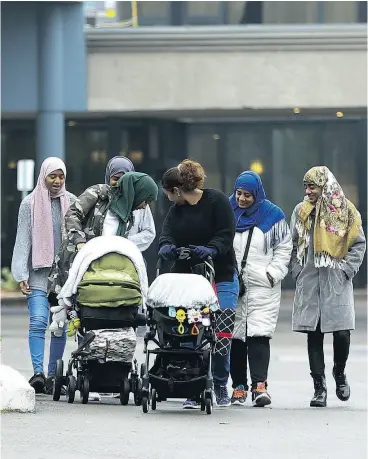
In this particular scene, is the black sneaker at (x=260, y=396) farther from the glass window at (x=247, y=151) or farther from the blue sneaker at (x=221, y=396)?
the glass window at (x=247, y=151)

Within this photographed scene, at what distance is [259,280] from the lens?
11.2m

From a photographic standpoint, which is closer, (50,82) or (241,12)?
(50,82)

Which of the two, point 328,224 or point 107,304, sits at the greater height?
point 328,224

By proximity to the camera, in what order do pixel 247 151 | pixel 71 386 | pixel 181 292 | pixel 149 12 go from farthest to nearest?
1. pixel 247 151
2. pixel 149 12
3. pixel 71 386
4. pixel 181 292

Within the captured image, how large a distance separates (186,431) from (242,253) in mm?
2374

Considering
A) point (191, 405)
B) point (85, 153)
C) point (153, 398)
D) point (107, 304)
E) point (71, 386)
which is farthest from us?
point (85, 153)

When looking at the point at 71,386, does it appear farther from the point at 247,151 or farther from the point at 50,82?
the point at 247,151

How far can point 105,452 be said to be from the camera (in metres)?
8.09

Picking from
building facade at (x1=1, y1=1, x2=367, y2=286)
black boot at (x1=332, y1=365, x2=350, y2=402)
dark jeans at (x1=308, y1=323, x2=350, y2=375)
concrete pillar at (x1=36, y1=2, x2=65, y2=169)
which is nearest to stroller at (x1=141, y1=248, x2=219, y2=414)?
dark jeans at (x1=308, y1=323, x2=350, y2=375)

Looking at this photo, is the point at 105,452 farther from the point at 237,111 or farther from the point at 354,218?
the point at 237,111

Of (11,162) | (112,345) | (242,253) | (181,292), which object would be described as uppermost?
(11,162)

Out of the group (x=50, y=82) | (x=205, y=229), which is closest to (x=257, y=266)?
(x=205, y=229)

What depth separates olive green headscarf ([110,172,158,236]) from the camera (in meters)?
10.5

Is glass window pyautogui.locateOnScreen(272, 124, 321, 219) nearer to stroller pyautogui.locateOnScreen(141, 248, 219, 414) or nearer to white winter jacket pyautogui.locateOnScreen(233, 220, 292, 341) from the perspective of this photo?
white winter jacket pyautogui.locateOnScreen(233, 220, 292, 341)
